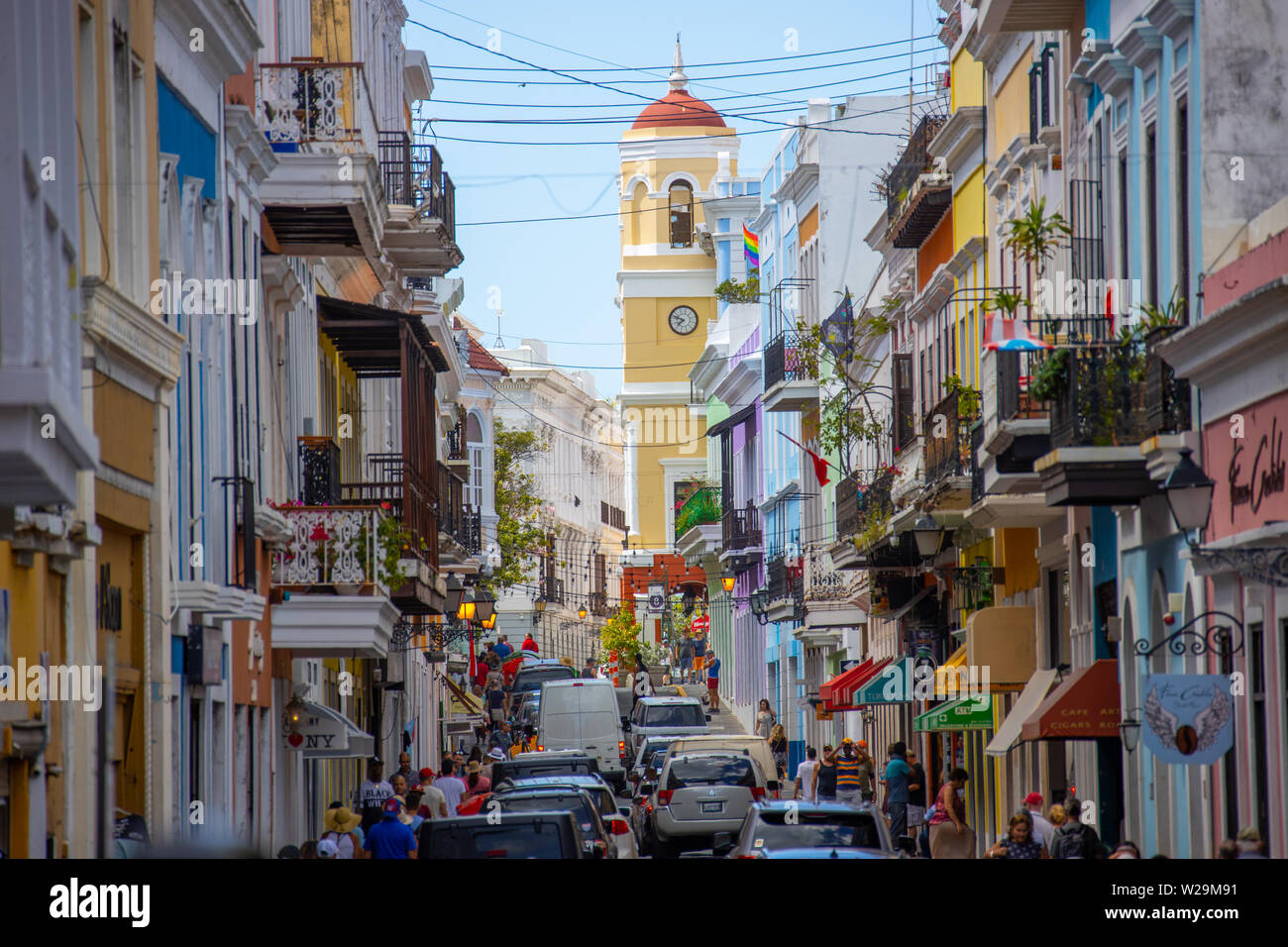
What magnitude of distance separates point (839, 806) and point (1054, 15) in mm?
9042

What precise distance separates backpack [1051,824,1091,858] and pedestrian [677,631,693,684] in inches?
2369

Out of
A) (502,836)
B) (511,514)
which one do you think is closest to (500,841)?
(502,836)

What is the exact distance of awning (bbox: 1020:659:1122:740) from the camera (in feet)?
67.8

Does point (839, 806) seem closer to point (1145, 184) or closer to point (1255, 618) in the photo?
point (1255, 618)

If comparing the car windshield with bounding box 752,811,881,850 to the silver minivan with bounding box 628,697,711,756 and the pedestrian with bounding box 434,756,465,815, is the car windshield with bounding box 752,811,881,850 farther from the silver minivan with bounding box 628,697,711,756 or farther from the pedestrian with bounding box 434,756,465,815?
the silver minivan with bounding box 628,697,711,756

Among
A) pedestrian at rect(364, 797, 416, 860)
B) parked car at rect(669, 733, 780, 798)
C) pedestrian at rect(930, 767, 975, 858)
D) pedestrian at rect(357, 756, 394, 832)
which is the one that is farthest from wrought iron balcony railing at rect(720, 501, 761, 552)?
pedestrian at rect(364, 797, 416, 860)

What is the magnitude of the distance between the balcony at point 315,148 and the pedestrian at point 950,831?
8.66m

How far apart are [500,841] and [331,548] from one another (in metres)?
8.32

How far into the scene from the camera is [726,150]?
85.4 meters

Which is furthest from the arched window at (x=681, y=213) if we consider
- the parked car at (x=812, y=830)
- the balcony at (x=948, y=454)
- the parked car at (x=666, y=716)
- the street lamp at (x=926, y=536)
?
the parked car at (x=812, y=830)

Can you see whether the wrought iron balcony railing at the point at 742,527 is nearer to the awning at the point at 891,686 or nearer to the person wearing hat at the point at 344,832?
the awning at the point at 891,686

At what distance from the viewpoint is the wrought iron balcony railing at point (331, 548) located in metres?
23.2

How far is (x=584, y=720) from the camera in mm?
42000

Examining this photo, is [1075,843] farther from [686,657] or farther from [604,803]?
[686,657]
